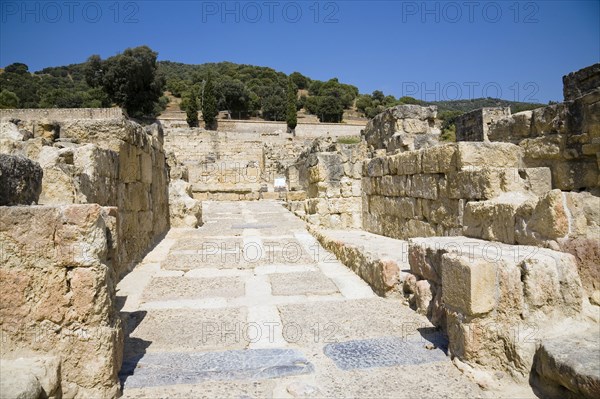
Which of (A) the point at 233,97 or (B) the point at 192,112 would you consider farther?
(A) the point at 233,97

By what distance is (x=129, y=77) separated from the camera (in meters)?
39.8

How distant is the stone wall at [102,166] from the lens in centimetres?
424

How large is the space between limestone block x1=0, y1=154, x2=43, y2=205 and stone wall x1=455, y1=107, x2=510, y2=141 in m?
10.2

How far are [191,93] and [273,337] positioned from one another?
151 feet

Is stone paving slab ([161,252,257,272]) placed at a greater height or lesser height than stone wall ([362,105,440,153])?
lesser

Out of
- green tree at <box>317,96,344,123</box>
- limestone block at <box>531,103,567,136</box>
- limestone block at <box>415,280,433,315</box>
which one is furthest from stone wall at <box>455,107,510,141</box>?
green tree at <box>317,96,344,123</box>

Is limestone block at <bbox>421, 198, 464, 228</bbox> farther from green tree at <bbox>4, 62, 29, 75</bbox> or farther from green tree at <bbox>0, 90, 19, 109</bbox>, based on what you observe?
green tree at <bbox>4, 62, 29, 75</bbox>

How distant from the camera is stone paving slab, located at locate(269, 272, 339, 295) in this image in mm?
4844

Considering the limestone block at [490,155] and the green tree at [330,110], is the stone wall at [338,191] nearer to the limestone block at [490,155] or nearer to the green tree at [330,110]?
the limestone block at [490,155]

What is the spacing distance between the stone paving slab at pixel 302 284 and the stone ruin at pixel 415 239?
0.52 m

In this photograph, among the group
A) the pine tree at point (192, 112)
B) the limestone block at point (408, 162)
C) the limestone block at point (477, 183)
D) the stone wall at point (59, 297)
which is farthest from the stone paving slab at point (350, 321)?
the pine tree at point (192, 112)

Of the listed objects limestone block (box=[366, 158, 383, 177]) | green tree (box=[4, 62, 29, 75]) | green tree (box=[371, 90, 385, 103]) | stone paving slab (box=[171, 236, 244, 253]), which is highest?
green tree (box=[4, 62, 29, 75])

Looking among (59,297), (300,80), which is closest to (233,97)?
(300,80)

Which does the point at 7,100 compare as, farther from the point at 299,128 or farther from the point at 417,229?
the point at 417,229
